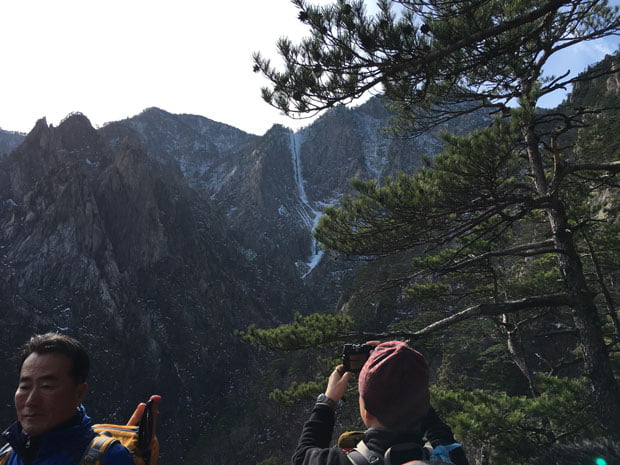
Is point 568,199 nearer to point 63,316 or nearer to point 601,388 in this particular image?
point 601,388

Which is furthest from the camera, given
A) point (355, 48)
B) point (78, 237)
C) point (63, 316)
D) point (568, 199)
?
point (78, 237)

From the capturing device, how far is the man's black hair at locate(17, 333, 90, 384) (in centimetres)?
192

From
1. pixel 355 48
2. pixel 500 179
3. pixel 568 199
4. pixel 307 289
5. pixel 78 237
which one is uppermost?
pixel 78 237

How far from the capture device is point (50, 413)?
1806mm

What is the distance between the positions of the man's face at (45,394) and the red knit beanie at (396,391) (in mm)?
1594

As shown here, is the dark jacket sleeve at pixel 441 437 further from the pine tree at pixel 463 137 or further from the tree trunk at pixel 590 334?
the tree trunk at pixel 590 334

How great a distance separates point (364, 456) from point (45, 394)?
5.45ft

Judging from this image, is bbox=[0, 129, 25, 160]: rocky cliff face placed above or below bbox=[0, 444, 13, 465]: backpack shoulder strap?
above

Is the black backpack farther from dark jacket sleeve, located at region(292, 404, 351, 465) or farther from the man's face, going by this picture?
the man's face

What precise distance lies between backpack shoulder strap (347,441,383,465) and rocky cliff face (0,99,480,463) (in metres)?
29.0

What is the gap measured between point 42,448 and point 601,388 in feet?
18.6

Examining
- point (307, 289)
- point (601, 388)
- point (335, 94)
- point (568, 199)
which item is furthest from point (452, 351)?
point (307, 289)

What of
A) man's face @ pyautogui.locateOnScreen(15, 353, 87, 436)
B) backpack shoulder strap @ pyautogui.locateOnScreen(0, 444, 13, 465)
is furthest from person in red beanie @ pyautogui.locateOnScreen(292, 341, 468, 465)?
backpack shoulder strap @ pyautogui.locateOnScreen(0, 444, 13, 465)

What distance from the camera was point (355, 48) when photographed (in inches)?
163
